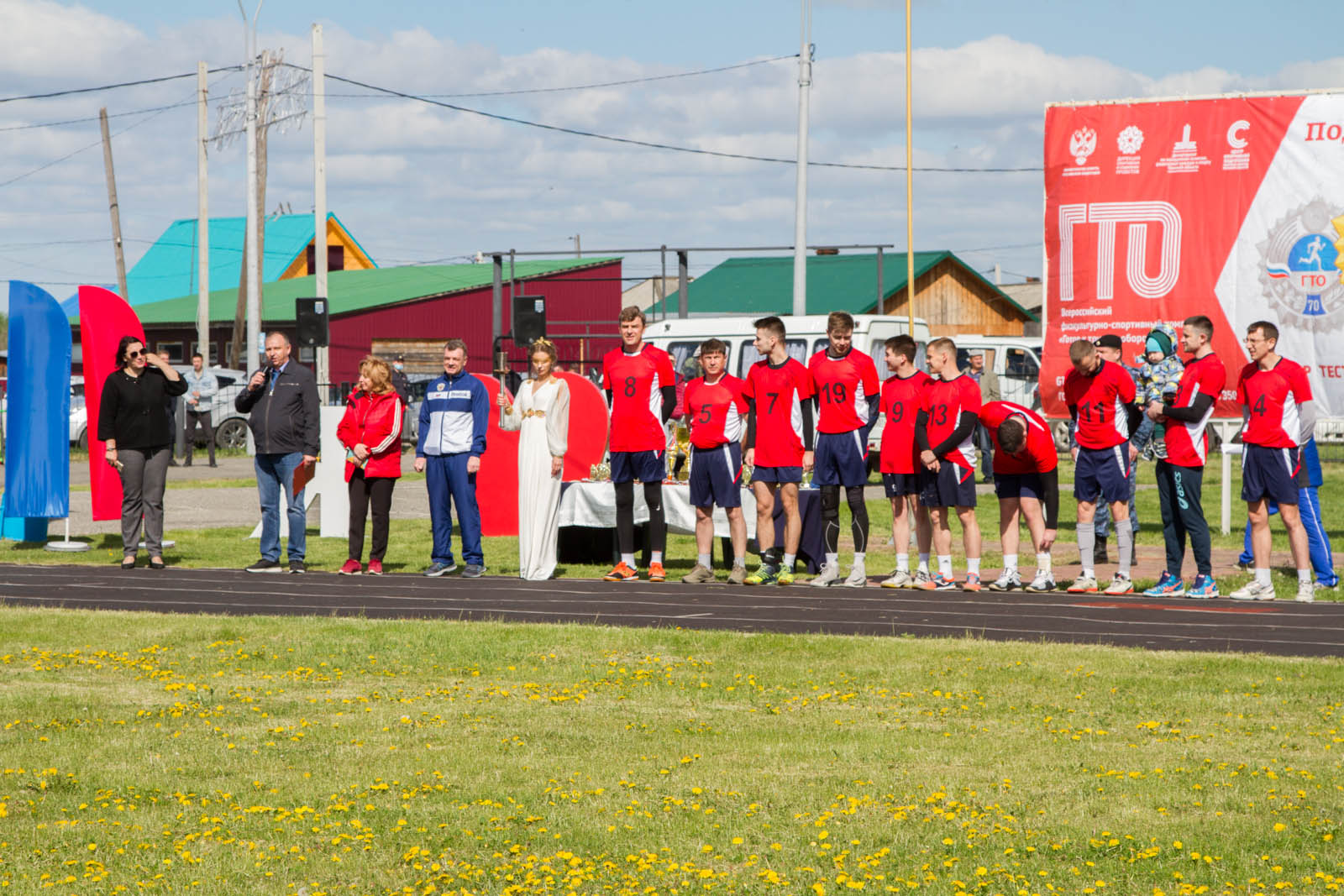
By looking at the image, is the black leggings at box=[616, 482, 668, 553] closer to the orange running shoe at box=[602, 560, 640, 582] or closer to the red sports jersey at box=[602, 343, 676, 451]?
the orange running shoe at box=[602, 560, 640, 582]

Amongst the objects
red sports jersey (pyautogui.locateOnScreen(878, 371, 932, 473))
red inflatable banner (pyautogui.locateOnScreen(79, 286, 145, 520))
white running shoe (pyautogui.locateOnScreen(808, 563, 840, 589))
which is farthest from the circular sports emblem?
red inflatable banner (pyautogui.locateOnScreen(79, 286, 145, 520))

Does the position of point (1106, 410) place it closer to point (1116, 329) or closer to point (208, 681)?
point (1116, 329)

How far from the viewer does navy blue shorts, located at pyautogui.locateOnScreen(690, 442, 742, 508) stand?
1291cm

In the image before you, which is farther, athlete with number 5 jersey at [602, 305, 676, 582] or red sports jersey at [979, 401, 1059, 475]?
athlete with number 5 jersey at [602, 305, 676, 582]

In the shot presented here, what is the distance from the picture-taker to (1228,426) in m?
17.8

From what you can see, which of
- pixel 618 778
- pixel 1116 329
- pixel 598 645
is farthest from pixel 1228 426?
pixel 618 778

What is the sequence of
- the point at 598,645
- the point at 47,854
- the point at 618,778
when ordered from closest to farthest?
the point at 47,854, the point at 618,778, the point at 598,645

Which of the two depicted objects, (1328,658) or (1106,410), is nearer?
(1328,658)

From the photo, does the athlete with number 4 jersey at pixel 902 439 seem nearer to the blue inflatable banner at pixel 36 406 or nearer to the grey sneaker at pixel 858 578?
the grey sneaker at pixel 858 578

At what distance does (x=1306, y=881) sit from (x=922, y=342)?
72.1ft

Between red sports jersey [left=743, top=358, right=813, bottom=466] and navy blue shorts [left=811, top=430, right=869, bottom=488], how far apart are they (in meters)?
0.19

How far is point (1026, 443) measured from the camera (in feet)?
40.2

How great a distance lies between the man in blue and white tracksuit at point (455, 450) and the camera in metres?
13.7

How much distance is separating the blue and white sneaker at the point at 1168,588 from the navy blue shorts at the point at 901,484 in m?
1.91
